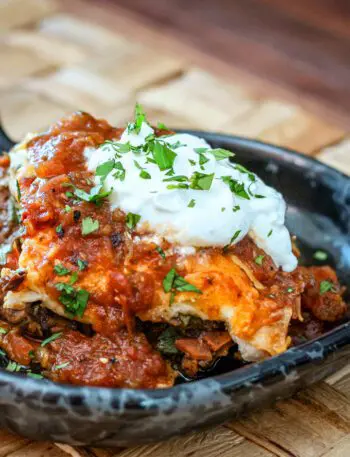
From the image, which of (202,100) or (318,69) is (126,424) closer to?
(202,100)

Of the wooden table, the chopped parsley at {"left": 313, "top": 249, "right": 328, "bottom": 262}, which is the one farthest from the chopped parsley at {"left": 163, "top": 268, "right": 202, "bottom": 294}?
the wooden table

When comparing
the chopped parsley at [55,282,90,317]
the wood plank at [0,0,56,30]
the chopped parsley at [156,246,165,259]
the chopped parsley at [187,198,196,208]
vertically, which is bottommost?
the wood plank at [0,0,56,30]

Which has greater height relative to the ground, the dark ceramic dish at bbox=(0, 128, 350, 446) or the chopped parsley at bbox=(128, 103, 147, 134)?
the chopped parsley at bbox=(128, 103, 147, 134)

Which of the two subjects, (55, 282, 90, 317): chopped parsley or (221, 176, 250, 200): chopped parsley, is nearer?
(55, 282, 90, 317): chopped parsley

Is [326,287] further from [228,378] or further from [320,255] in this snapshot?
[228,378]

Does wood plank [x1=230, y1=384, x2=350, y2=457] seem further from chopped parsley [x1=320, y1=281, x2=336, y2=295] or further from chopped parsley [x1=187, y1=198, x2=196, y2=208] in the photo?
chopped parsley [x1=187, y1=198, x2=196, y2=208]

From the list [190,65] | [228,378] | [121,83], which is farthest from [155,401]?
[190,65]

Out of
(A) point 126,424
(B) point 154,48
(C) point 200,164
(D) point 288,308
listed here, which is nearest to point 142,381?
(A) point 126,424
